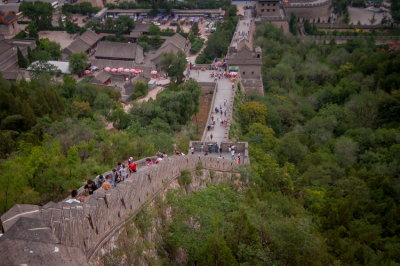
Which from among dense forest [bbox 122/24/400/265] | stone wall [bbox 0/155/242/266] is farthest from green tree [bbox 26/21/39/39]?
stone wall [bbox 0/155/242/266]

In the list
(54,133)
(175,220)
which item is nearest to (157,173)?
(175,220)

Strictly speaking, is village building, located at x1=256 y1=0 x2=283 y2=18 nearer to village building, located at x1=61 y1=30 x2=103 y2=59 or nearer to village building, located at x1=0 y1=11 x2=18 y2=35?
village building, located at x1=61 y1=30 x2=103 y2=59

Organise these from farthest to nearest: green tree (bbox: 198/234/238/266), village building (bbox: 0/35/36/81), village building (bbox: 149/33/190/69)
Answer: village building (bbox: 149/33/190/69) < village building (bbox: 0/35/36/81) < green tree (bbox: 198/234/238/266)

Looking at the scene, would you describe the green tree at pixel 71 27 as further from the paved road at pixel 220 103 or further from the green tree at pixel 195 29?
the paved road at pixel 220 103

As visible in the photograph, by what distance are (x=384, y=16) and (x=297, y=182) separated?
192 ft

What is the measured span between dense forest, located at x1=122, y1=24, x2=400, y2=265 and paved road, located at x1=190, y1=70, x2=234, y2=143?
1.10 meters

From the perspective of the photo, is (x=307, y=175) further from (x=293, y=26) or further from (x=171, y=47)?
(x=293, y=26)

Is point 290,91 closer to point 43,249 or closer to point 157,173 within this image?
point 157,173

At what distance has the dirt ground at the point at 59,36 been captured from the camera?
7031cm

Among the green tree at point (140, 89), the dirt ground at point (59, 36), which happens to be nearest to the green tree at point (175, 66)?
the green tree at point (140, 89)

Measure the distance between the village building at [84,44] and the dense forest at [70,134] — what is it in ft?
60.7

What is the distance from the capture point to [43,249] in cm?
1139

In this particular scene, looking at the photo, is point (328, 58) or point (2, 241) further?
point (328, 58)

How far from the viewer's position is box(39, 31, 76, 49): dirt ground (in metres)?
70.3
